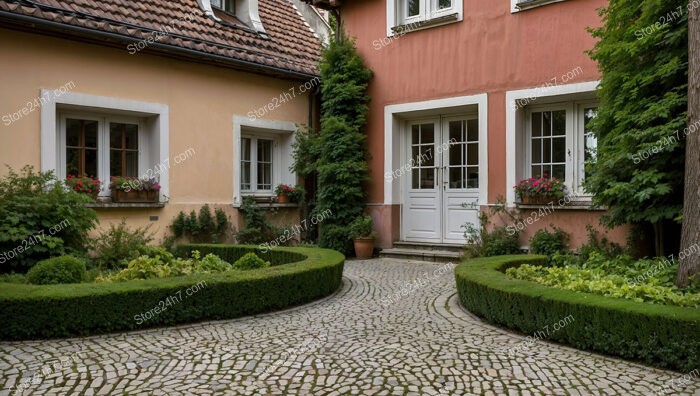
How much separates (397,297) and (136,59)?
6.42 metres

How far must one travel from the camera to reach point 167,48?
9.99 meters

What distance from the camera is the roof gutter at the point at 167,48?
8169mm

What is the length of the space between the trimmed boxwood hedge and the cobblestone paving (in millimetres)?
129

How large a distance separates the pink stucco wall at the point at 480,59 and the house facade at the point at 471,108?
20 mm

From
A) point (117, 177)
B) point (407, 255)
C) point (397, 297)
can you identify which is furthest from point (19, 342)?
point (407, 255)

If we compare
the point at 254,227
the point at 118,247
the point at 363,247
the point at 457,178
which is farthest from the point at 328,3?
the point at 118,247

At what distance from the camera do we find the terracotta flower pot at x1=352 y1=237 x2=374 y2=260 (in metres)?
11.3

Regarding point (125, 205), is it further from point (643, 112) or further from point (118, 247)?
point (643, 112)

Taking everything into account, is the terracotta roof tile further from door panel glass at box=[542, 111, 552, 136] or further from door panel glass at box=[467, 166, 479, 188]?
door panel glass at box=[542, 111, 552, 136]

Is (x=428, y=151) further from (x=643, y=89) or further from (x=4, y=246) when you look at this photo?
(x=4, y=246)

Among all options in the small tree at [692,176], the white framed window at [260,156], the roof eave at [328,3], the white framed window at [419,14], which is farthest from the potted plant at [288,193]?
the small tree at [692,176]

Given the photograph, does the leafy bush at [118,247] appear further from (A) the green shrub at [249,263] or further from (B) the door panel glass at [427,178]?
(B) the door panel glass at [427,178]

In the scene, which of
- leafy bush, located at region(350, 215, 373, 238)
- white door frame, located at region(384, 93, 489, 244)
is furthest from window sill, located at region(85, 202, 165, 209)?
white door frame, located at region(384, 93, 489, 244)

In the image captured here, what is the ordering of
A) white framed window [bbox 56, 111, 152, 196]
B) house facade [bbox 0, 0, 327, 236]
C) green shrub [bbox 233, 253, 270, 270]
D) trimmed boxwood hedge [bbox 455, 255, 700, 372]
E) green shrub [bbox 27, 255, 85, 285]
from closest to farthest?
trimmed boxwood hedge [bbox 455, 255, 700, 372] → green shrub [bbox 27, 255, 85, 285] → green shrub [bbox 233, 253, 270, 270] → house facade [bbox 0, 0, 327, 236] → white framed window [bbox 56, 111, 152, 196]
